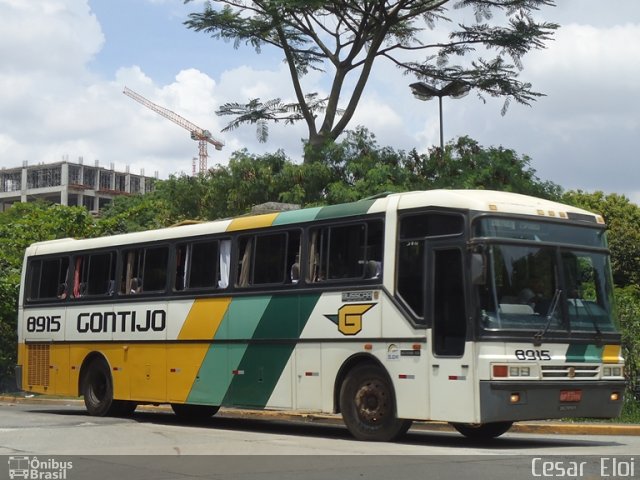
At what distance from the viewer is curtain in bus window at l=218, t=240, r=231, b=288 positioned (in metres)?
17.6

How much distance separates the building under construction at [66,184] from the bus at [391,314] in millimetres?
153567

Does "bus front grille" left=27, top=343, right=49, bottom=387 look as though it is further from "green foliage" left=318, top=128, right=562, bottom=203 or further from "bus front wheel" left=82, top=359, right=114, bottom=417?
"green foliage" left=318, top=128, right=562, bottom=203

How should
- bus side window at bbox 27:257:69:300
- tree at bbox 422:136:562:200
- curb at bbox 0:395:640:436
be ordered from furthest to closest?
tree at bbox 422:136:562:200, bus side window at bbox 27:257:69:300, curb at bbox 0:395:640:436

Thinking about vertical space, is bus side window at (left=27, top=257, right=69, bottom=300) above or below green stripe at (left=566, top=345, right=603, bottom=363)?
above

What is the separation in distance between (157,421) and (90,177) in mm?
164847

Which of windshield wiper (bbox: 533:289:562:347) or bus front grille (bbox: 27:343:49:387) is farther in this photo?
bus front grille (bbox: 27:343:49:387)

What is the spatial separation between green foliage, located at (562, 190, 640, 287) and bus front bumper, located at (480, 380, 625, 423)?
38.8 meters

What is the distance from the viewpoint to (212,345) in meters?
17.8

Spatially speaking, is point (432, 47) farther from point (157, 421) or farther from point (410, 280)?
point (410, 280)

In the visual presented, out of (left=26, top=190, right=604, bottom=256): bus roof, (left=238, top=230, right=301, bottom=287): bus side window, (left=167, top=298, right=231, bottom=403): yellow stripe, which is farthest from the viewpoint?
(left=167, top=298, right=231, bottom=403): yellow stripe

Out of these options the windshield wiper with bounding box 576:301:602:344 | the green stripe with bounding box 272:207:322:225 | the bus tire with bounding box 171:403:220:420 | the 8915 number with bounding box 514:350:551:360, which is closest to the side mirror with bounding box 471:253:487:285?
the 8915 number with bounding box 514:350:551:360

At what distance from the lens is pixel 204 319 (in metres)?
17.9

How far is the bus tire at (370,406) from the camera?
47.6 feet
